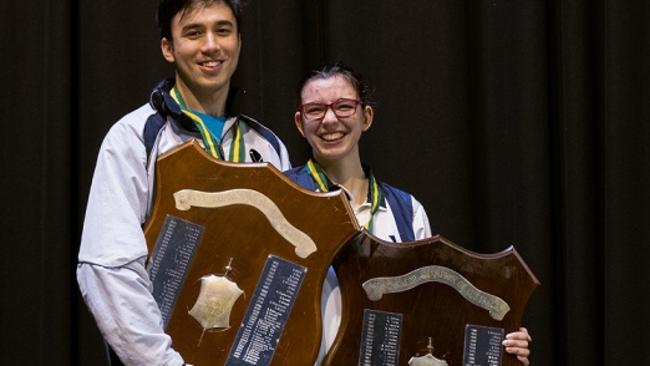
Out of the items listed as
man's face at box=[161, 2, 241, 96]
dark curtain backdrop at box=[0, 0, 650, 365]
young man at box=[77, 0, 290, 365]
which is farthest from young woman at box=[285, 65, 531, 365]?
dark curtain backdrop at box=[0, 0, 650, 365]

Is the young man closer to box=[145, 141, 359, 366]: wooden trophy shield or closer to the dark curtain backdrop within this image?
box=[145, 141, 359, 366]: wooden trophy shield

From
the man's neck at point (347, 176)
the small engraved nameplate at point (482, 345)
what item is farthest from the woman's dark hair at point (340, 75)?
the small engraved nameplate at point (482, 345)

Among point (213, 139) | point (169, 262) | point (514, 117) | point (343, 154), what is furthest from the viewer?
point (514, 117)

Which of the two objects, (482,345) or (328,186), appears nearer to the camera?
(482,345)

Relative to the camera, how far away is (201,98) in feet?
8.70

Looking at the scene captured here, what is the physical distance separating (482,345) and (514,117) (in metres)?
1.34

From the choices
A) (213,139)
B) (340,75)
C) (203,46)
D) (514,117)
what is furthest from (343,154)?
(514,117)

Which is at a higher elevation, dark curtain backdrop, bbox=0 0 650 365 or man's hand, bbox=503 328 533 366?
dark curtain backdrop, bbox=0 0 650 365

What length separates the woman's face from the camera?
2672 millimetres

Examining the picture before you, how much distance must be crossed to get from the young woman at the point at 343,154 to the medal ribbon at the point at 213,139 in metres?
0.15

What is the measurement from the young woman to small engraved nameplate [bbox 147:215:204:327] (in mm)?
421

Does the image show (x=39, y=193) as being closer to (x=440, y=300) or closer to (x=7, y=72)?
(x=7, y=72)

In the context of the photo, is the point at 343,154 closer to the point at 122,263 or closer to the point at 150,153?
the point at 150,153

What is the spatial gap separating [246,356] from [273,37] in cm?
152
